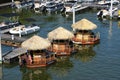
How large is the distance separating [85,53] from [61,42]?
3845mm

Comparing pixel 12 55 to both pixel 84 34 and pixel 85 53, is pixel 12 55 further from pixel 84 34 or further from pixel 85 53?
pixel 84 34

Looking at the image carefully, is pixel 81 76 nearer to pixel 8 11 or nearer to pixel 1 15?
pixel 1 15

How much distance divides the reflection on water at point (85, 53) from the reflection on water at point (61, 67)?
73.7 inches

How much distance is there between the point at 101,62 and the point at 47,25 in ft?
74.4

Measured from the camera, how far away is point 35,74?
128ft

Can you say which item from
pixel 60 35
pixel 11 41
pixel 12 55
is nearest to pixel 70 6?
pixel 11 41

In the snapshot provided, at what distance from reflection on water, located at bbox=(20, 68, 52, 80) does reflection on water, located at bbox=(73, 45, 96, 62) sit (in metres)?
6.38

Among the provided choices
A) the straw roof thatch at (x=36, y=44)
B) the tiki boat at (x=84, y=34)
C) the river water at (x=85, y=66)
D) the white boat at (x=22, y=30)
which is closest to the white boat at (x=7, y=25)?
the white boat at (x=22, y=30)

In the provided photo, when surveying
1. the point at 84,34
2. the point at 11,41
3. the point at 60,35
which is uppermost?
the point at 60,35

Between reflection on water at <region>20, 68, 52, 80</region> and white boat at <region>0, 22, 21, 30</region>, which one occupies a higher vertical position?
white boat at <region>0, 22, 21, 30</region>

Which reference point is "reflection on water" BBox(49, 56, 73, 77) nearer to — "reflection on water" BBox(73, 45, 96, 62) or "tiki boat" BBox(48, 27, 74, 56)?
"tiki boat" BBox(48, 27, 74, 56)

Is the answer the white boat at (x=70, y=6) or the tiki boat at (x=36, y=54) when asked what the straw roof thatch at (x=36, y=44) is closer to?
the tiki boat at (x=36, y=54)

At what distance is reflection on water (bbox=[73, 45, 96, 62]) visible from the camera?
44.1 meters

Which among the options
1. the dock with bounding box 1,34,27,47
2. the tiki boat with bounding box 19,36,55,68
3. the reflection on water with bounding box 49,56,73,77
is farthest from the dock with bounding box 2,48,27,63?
the reflection on water with bounding box 49,56,73,77
